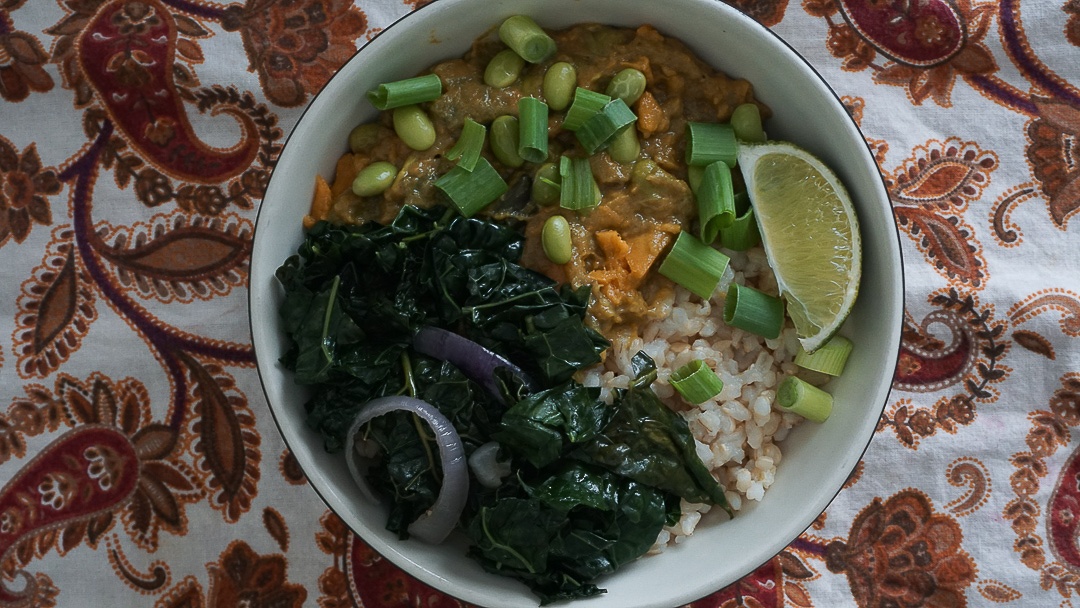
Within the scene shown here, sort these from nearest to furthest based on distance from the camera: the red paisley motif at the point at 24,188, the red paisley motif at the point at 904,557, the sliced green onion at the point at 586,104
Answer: the sliced green onion at the point at 586,104, the red paisley motif at the point at 904,557, the red paisley motif at the point at 24,188

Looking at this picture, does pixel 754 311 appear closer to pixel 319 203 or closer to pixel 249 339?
pixel 319 203

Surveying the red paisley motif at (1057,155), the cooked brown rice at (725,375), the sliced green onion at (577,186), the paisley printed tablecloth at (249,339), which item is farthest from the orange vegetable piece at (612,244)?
the red paisley motif at (1057,155)

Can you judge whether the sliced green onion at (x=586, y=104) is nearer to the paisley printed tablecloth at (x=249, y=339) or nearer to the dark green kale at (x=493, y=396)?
Result: the dark green kale at (x=493, y=396)

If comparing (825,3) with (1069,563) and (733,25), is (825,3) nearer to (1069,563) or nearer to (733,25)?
(733,25)

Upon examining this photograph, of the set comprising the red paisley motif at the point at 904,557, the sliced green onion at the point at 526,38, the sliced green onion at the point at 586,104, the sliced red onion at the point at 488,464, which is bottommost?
the red paisley motif at the point at 904,557

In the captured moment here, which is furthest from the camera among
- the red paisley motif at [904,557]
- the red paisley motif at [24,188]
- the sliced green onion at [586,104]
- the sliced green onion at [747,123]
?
the red paisley motif at [24,188]

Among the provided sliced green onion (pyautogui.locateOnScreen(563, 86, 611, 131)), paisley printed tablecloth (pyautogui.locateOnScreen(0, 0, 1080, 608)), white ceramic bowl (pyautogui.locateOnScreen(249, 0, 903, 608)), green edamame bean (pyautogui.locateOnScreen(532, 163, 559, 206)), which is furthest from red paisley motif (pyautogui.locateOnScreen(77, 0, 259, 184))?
sliced green onion (pyautogui.locateOnScreen(563, 86, 611, 131))

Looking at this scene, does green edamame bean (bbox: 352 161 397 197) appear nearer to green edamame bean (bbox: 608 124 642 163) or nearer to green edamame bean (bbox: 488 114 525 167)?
green edamame bean (bbox: 488 114 525 167)
